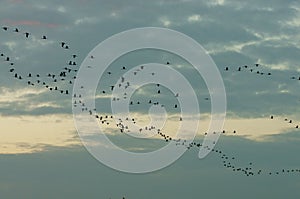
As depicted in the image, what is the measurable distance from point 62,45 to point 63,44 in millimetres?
713

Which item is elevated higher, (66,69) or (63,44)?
(63,44)

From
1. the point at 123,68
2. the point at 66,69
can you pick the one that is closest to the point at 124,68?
the point at 123,68

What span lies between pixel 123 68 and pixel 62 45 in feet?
71.9

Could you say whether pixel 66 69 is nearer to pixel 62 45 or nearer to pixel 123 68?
pixel 62 45

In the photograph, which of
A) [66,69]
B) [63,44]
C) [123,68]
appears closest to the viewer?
[63,44]

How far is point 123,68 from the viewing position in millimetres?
69250

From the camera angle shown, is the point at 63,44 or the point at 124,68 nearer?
the point at 63,44

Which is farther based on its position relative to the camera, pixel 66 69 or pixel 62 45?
pixel 66 69

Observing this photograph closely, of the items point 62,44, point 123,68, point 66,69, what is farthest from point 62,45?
point 123,68

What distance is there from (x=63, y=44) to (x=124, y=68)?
2221 centimetres

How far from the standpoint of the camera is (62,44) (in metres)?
57.7

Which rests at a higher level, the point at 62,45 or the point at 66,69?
the point at 62,45

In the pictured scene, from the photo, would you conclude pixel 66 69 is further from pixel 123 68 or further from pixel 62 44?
pixel 123 68

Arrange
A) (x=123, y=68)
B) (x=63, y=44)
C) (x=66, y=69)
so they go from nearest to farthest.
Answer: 1. (x=63, y=44)
2. (x=66, y=69)
3. (x=123, y=68)
